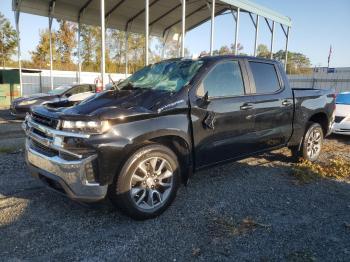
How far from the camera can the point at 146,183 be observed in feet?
11.3

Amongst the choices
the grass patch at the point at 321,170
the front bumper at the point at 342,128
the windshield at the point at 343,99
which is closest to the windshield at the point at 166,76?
the grass patch at the point at 321,170

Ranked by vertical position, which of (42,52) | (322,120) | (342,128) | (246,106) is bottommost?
(342,128)

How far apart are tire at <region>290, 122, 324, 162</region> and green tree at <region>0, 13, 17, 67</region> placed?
137 ft

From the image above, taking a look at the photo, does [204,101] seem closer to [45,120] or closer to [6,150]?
[45,120]

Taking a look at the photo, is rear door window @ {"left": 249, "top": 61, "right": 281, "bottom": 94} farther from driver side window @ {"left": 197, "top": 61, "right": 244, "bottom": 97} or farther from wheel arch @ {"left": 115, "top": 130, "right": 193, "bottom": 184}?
wheel arch @ {"left": 115, "top": 130, "right": 193, "bottom": 184}

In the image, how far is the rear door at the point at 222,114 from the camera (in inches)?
151

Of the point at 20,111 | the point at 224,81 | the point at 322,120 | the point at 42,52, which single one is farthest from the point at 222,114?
the point at 42,52

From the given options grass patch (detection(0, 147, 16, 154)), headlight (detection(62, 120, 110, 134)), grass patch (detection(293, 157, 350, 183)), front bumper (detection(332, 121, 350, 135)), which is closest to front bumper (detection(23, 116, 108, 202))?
headlight (detection(62, 120, 110, 134))

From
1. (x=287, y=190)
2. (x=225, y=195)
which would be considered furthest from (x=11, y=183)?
(x=287, y=190)

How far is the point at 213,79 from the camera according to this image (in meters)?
4.05

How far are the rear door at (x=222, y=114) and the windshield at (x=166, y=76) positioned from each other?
0.22 meters

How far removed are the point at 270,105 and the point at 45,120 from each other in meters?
3.17

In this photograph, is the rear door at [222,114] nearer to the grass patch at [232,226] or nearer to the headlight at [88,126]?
the grass patch at [232,226]

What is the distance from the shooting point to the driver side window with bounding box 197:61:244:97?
397cm
